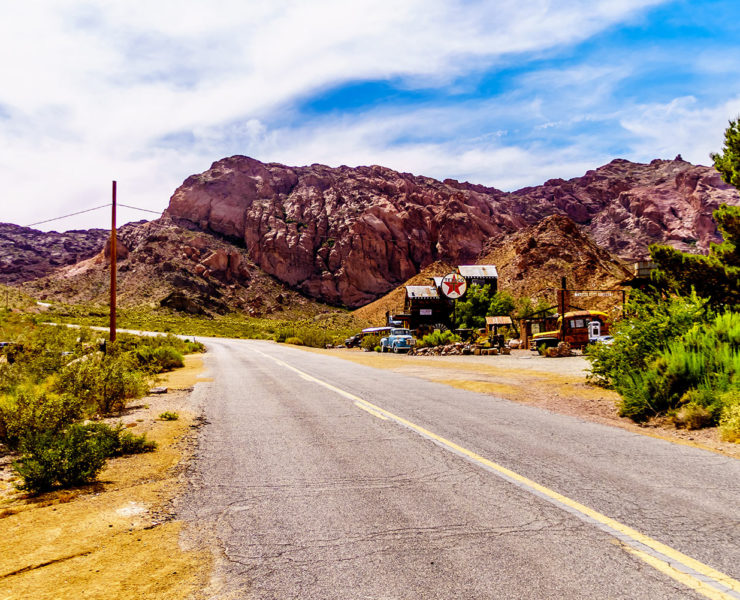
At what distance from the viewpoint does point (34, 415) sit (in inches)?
306

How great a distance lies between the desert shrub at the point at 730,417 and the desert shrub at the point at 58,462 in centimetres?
880

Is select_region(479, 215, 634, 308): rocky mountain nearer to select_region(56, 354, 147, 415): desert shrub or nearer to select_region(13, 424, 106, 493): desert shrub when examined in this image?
select_region(56, 354, 147, 415): desert shrub

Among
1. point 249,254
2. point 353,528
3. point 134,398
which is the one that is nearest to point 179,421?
point 134,398

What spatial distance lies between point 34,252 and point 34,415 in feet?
675

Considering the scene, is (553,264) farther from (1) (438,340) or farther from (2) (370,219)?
(2) (370,219)

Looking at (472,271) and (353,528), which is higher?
(472,271)

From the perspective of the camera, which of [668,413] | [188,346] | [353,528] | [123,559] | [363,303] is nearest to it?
[123,559]

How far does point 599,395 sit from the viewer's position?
13.0m

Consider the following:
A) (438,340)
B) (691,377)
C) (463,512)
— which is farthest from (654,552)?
(438,340)

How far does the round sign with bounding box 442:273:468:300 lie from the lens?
200 feet

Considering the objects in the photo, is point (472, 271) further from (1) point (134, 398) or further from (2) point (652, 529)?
(2) point (652, 529)

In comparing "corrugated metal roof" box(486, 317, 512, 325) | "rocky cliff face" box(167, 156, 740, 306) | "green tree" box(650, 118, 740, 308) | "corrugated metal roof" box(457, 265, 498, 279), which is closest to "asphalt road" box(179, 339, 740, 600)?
"green tree" box(650, 118, 740, 308)

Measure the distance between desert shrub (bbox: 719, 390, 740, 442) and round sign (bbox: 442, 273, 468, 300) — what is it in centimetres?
5258

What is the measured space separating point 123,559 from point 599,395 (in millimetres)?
12000
